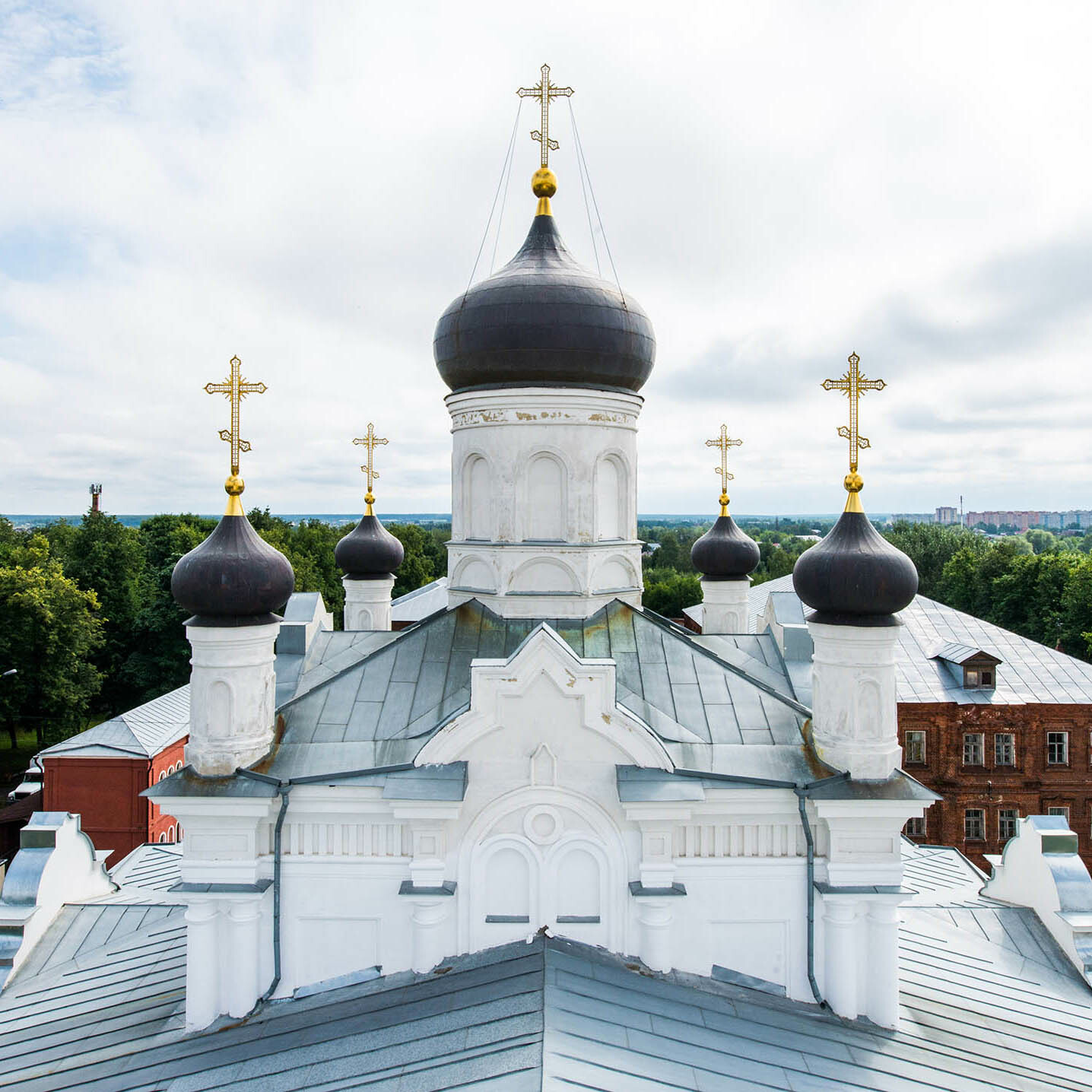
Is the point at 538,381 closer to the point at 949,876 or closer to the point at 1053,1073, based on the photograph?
the point at 1053,1073

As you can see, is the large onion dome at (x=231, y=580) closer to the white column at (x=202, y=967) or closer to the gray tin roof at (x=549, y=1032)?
the white column at (x=202, y=967)

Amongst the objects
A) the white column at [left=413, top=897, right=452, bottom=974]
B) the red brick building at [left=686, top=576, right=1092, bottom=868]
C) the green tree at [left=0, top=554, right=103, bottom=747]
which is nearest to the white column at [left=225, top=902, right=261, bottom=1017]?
the white column at [left=413, top=897, right=452, bottom=974]

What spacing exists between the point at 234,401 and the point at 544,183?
210 inches

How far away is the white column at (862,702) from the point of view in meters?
8.65

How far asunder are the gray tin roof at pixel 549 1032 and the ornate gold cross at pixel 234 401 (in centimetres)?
525

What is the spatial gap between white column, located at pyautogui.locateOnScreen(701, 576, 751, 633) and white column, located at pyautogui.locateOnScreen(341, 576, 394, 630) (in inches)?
235

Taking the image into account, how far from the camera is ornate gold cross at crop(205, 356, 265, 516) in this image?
9289 millimetres

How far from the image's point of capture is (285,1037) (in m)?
7.72

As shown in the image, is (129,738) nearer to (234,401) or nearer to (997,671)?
(234,401)

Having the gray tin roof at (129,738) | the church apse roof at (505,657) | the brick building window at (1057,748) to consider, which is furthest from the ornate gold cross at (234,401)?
the brick building window at (1057,748)

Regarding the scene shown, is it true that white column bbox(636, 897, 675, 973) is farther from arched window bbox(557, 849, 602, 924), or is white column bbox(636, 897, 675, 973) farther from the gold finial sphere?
the gold finial sphere

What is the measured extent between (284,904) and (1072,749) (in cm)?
2330

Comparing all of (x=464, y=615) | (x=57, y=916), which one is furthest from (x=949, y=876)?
(x=57, y=916)

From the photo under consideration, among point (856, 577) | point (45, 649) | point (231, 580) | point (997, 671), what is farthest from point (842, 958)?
point (45, 649)
